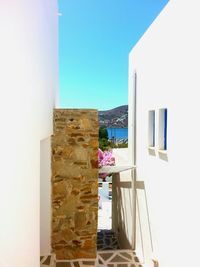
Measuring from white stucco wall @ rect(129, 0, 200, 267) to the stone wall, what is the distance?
141 cm

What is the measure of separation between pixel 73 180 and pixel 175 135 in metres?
3.39

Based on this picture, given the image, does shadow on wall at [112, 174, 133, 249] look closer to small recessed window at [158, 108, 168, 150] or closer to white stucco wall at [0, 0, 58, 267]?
small recessed window at [158, 108, 168, 150]

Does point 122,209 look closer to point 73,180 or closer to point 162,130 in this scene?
point 73,180

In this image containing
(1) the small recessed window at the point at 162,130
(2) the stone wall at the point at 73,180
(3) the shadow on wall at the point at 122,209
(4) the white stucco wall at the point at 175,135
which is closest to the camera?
(4) the white stucco wall at the point at 175,135

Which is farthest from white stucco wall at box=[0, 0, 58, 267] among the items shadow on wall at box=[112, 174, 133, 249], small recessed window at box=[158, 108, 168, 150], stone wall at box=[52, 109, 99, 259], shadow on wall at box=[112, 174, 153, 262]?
shadow on wall at box=[112, 174, 133, 249]

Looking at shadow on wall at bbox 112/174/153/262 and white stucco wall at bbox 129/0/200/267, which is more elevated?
white stucco wall at bbox 129/0/200/267

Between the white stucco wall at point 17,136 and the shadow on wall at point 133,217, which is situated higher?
the white stucco wall at point 17,136

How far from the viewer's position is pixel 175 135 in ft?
17.0

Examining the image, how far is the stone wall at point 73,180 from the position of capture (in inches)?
300

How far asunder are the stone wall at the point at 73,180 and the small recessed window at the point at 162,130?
6.31 feet

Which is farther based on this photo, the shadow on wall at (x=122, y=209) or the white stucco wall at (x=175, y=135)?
the shadow on wall at (x=122, y=209)

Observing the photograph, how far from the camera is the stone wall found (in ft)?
25.0

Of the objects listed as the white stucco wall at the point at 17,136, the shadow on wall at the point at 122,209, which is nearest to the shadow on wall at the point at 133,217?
the shadow on wall at the point at 122,209

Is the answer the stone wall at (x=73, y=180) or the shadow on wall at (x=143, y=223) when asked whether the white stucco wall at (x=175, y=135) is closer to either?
the shadow on wall at (x=143, y=223)
